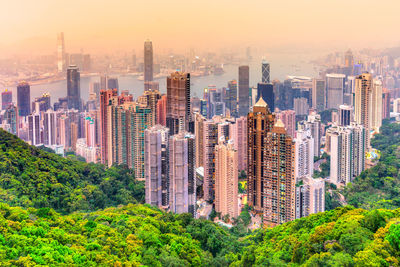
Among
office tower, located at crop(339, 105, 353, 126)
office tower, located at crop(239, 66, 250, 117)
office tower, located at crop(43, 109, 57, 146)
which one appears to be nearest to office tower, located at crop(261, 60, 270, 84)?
office tower, located at crop(239, 66, 250, 117)

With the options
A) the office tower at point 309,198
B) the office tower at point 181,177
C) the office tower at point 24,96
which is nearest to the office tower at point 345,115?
the office tower at point 309,198

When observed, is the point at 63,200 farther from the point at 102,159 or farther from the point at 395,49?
the point at 395,49

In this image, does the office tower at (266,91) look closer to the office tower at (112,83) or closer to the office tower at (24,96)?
the office tower at (112,83)

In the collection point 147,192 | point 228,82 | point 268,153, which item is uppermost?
point 228,82

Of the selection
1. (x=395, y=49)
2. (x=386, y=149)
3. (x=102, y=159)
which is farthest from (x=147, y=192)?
(x=395, y=49)

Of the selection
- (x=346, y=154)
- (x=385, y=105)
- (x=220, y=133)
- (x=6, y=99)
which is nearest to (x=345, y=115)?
(x=385, y=105)

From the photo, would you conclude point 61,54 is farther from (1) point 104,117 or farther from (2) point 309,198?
(2) point 309,198
